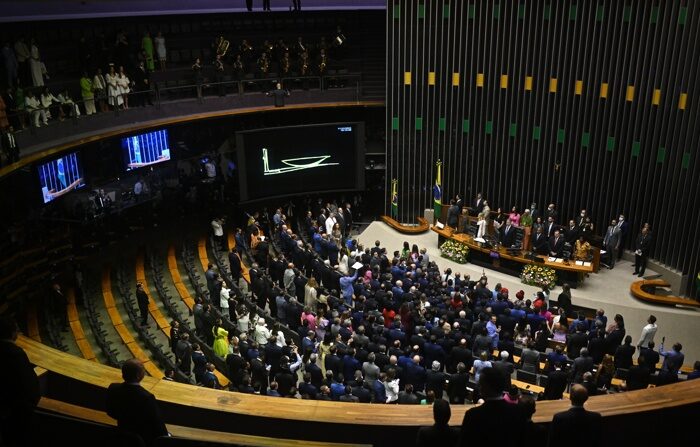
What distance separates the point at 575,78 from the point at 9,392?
16.4 m

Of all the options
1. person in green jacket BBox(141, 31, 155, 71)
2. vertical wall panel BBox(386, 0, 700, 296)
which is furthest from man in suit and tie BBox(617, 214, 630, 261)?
person in green jacket BBox(141, 31, 155, 71)

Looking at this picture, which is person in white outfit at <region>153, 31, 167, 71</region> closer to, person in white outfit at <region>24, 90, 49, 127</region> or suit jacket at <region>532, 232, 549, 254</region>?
person in white outfit at <region>24, 90, 49, 127</region>

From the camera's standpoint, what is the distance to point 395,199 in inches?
806

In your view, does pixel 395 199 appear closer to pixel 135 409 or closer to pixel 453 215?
pixel 453 215

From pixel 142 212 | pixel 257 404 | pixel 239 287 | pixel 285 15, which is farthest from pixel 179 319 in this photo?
pixel 285 15

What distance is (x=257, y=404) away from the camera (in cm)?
431

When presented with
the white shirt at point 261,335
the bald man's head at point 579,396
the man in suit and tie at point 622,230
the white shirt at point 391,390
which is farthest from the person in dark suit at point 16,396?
the man in suit and tie at point 622,230

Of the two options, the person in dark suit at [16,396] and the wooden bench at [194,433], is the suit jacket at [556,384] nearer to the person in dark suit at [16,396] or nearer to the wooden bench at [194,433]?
the wooden bench at [194,433]

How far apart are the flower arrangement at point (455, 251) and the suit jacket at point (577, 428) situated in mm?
13489

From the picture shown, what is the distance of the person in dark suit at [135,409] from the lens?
12.8ft

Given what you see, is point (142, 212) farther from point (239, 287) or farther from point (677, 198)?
point (677, 198)

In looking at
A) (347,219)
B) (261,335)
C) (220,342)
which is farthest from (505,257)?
(220,342)

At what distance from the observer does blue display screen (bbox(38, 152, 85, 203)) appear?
14219 millimetres

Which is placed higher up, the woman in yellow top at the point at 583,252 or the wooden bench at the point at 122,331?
the woman in yellow top at the point at 583,252
